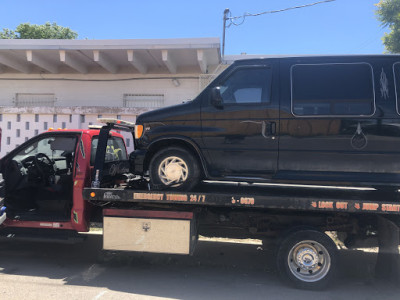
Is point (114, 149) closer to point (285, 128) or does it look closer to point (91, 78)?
point (285, 128)

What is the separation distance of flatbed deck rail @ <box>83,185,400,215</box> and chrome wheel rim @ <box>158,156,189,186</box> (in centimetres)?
21

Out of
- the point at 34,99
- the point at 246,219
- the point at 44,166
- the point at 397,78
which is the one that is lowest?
the point at 246,219

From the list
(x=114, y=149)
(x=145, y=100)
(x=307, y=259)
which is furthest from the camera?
(x=145, y=100)

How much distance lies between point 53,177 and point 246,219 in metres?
3.16

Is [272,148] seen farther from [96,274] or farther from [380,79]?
[96,274]

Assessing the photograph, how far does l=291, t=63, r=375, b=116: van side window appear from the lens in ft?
12.2

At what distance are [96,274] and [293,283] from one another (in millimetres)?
2632

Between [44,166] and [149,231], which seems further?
[44,166]

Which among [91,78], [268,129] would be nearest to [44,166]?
[268,129]

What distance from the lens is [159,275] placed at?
167 inches

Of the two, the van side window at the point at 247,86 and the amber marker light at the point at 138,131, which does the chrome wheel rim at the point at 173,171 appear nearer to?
the amber marker light at the point at 138,131

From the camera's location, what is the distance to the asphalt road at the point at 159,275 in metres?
3.65

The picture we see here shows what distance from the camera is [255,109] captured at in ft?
12.7

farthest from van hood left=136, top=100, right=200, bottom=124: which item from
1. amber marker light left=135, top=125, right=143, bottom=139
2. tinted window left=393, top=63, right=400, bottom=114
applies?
tinted window left=393, top=63, right=400, bottom=114
